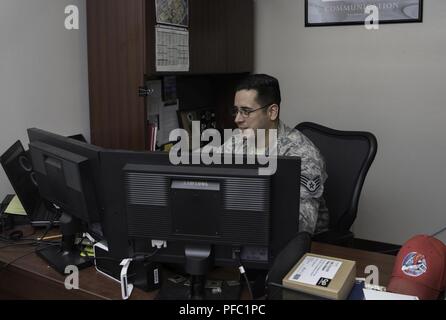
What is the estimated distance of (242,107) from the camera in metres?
2.01

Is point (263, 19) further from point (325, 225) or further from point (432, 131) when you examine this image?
point (325, 225)

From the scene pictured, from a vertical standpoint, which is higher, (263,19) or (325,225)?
(263,19)

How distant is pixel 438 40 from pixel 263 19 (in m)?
1.11

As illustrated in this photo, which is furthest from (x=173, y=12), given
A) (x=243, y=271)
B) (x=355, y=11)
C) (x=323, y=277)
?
(x=323, y=277)

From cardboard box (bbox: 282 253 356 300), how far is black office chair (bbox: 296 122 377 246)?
0.73m

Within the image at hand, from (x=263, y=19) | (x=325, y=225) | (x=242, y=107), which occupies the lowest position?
(x=325, y=225)

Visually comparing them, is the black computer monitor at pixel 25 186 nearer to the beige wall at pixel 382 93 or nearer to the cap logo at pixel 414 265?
the cap logo at pixel 414 265

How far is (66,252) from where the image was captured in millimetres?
1628

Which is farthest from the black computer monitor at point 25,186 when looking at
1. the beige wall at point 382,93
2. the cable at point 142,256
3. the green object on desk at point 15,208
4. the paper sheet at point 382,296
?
the beige wall at point 382,93

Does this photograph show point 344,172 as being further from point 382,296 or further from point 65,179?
point 65,179

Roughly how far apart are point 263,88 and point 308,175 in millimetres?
433

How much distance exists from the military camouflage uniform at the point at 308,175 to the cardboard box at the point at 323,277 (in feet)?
1.38

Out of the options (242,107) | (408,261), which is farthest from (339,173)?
(408,261)

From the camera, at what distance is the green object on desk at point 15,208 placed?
77.5 inches
